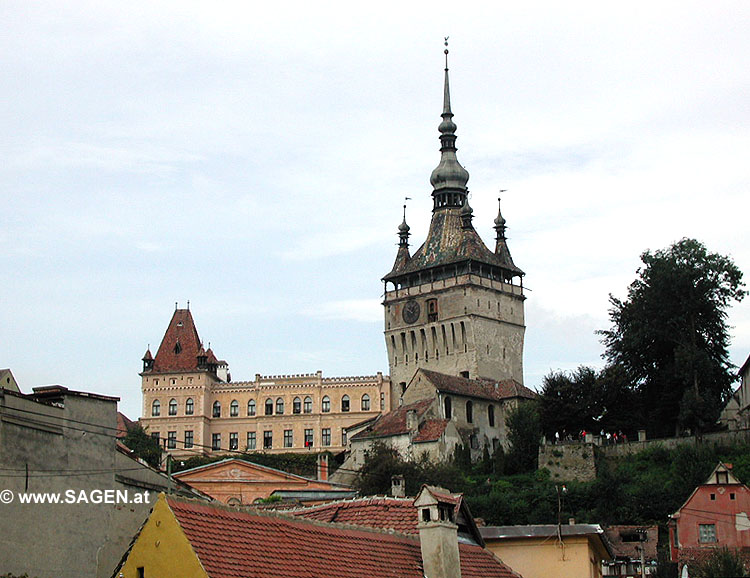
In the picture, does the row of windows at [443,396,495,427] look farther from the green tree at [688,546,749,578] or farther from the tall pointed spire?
the green tree at [688,546,749,578]

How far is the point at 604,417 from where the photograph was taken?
275 ft

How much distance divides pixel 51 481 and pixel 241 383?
8311 centimetres

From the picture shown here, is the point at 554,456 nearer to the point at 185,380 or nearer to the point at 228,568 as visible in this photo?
the point at 185,380

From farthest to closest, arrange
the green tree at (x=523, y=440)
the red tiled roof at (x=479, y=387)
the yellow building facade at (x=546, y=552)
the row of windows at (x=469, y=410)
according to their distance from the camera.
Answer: the red tiled roof at (x=479, y=387) < the row of windows at (x=469, y=410) < the green tree at (x=523, y=440) < the yellow building facade at (x=546, y=552)

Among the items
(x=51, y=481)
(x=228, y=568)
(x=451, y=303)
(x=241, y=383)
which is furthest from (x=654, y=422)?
(x=228, y=568)

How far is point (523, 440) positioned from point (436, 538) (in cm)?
5473

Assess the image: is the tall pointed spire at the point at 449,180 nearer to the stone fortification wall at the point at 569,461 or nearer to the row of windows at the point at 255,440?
the row of windows at the point at 255,440

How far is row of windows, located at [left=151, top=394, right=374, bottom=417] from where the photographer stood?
114 m

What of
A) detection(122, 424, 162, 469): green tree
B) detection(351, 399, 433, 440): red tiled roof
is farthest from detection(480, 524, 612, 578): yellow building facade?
detection(122, 424, 162, 469): green tree

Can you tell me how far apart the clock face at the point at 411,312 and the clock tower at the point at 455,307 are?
7cm

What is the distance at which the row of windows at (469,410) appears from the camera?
8594cm

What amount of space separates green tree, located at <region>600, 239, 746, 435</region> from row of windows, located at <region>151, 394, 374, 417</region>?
3483 cm

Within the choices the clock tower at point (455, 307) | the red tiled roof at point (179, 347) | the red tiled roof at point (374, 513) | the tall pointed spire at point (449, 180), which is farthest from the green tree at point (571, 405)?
the red tiled roof at point (374, 513)

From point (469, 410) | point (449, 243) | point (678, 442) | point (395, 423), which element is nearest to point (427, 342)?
point (449, 243)
